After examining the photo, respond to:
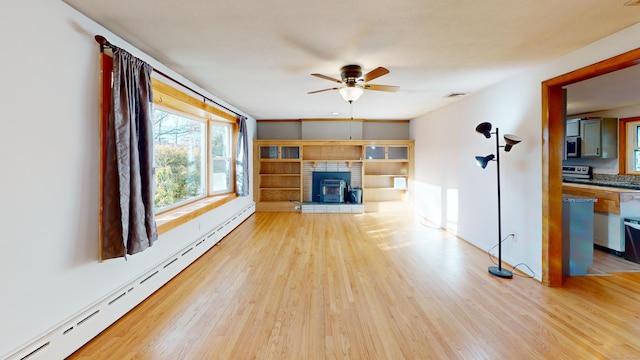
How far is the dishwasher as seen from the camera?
10.9 ft

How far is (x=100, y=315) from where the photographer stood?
199cm

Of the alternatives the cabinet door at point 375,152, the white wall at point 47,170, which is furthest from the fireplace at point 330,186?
the white wall at point 47,170

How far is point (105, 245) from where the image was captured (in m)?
1.95

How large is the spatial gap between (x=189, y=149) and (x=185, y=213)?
1121mm

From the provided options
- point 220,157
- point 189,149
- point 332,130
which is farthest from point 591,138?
point 189,149

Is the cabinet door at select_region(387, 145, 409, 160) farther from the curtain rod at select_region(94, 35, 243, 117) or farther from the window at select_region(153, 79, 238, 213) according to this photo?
the curtain rod at select_region(94, 35, 243, 117)

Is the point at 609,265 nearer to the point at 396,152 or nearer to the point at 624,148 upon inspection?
the point at 624,148

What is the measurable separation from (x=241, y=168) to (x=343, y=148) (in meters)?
2.84

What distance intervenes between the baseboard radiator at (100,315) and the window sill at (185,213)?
0.36m

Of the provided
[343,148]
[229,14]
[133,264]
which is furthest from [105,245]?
[343,148]

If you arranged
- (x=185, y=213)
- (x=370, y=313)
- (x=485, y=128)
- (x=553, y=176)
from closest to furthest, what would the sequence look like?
(x=370, y=313) < (x=553, y=176) < (x=485, y=128) < (x=185, y=213)

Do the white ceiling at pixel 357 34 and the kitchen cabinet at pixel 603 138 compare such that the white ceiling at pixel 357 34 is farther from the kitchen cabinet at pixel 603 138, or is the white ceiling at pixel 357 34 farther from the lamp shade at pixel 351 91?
the kitchen cabinet at pixel 603 138

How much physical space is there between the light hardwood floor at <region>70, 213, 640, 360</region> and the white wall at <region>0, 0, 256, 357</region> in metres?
0.51

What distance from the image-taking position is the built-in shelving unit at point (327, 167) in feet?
21.7
